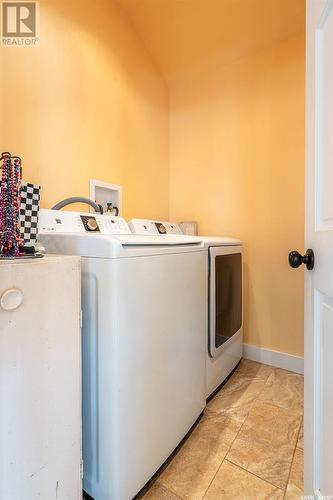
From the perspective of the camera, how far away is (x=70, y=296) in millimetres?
786

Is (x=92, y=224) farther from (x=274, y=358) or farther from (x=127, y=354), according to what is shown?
(x=274, y=358)

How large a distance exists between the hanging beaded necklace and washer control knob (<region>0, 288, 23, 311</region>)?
0.13m

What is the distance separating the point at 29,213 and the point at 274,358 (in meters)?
1.97

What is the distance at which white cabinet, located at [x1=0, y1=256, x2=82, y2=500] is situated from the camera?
0.65m

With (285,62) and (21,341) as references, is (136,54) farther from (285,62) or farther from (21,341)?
(21,341)

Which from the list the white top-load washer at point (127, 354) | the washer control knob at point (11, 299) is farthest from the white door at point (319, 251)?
the washer control knob at point (11, 299)

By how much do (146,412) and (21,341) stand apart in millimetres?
562

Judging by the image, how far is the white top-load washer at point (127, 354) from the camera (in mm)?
849

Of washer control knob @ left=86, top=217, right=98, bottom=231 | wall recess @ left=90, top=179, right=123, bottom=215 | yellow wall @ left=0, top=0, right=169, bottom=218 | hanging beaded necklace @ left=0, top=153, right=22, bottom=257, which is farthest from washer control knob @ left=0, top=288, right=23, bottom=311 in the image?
wall recess @ left=90, top=179, right=123, bottom=215

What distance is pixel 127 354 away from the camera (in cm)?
87

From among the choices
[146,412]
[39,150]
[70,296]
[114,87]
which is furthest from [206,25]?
[146,412]

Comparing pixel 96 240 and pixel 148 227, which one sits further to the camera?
pixel 148 227

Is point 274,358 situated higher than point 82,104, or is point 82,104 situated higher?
point 82,104

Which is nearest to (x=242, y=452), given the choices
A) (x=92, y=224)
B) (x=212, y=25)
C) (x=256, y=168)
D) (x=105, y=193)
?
(x=92, y=224)
